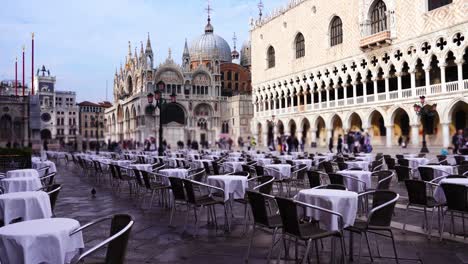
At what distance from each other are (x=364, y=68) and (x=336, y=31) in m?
5.16

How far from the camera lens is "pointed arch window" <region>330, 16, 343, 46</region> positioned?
37.9 metres

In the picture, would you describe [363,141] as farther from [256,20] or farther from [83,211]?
[256,20]

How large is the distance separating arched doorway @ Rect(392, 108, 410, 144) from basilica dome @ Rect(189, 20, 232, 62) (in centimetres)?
4038

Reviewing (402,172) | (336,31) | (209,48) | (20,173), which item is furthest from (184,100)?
(402,172)

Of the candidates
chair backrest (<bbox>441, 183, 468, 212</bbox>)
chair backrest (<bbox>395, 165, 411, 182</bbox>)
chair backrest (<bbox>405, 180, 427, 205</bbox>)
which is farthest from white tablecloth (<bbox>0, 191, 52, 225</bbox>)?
chair backrest (<bbox>395, 165, 411, 182</bbox>)

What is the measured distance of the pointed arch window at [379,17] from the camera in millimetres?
33594

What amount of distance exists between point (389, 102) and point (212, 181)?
92.9 feet

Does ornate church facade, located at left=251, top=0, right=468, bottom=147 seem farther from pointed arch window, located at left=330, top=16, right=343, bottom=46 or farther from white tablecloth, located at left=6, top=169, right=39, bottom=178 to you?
white tablecloth, located at left=6, top=169, right=39, bottom=178

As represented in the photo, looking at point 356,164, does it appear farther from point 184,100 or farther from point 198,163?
point 184,100

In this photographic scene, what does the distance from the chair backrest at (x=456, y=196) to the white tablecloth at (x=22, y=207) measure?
5373mm

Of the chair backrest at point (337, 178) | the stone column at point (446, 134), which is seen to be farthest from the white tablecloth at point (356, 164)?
the stone column at point (446, 134)

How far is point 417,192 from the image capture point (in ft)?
21.3

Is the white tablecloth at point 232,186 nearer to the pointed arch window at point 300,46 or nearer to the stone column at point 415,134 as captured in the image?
the stone column at point 415,134

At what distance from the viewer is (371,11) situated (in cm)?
3434
